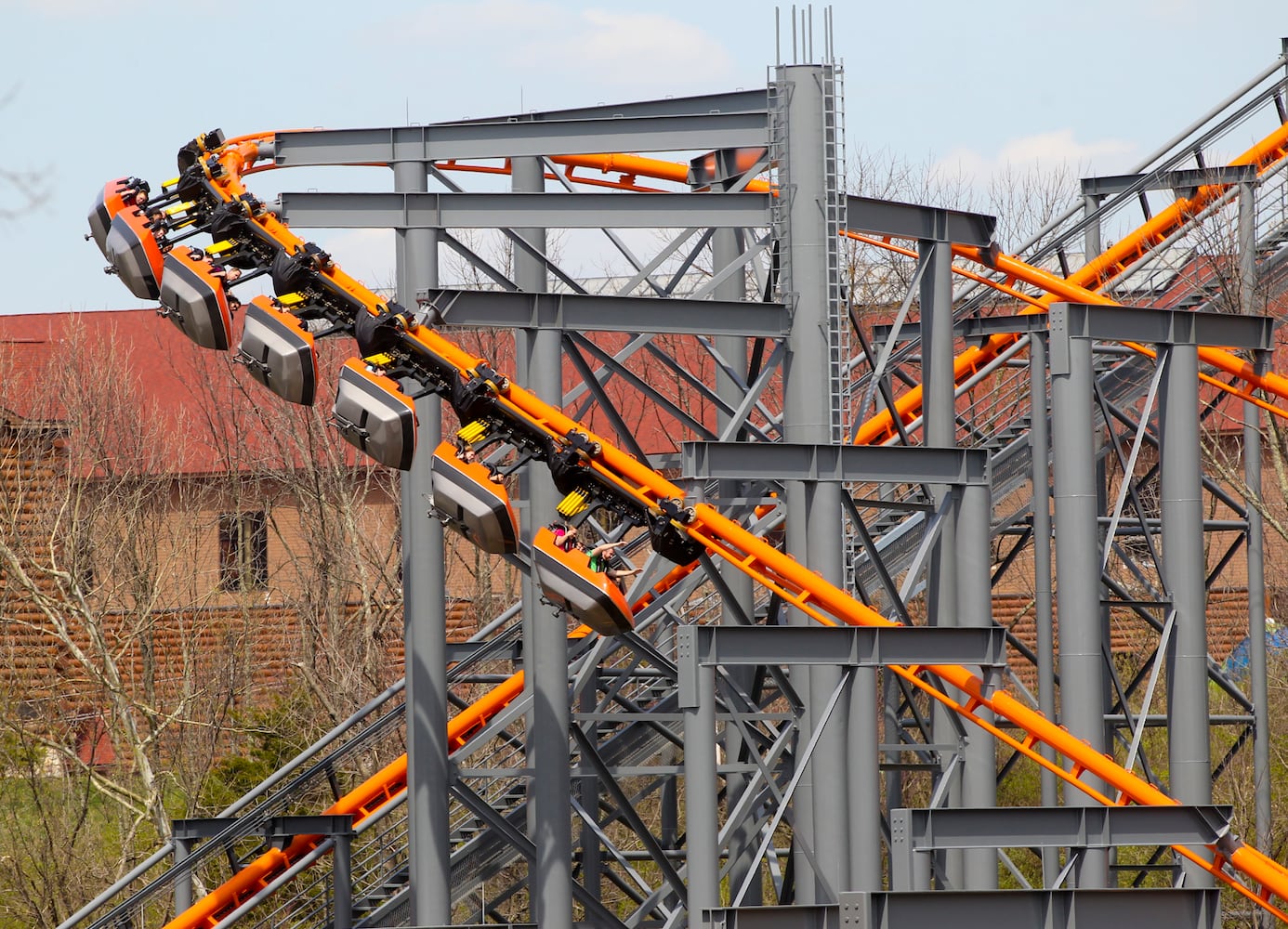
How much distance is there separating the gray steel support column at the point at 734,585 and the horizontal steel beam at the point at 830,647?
204 centimetres

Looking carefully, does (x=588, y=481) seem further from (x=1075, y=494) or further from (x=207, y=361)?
(x=207, y=361)

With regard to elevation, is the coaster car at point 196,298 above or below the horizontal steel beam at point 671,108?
below

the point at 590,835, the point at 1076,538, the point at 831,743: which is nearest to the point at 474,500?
the point at 831,743

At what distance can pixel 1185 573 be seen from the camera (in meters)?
14.6

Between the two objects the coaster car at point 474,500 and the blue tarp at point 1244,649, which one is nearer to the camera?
the coaster car at point 474,500

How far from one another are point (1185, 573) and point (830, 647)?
3.91 metres

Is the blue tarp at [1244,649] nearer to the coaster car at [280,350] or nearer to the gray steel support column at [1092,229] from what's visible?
the gray steel support column at [1092,229]

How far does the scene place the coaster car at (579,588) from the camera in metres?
12.8

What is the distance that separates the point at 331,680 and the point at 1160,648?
17297 mm

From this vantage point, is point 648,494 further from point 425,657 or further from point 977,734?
point 977,734

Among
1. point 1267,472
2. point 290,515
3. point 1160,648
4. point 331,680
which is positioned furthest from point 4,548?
point 1267,472

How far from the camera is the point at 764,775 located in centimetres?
1336

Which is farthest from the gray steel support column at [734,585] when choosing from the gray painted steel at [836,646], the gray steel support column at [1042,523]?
the gray steel support column at [1042,523]

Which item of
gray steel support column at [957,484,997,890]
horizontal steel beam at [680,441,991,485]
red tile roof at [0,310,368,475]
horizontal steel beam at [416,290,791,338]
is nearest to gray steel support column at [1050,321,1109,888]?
gray steel support column at [957,484,997,890]
